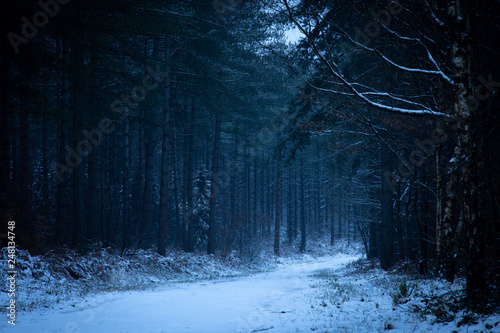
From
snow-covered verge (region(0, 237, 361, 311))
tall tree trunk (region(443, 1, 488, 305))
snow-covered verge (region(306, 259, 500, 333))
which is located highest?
tall tree trunk (region(443, 1, 488, 305))

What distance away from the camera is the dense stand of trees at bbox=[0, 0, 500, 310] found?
537cm

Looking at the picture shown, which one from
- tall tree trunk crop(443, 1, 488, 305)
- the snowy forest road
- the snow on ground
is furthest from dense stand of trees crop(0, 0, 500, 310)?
the snowy forest road

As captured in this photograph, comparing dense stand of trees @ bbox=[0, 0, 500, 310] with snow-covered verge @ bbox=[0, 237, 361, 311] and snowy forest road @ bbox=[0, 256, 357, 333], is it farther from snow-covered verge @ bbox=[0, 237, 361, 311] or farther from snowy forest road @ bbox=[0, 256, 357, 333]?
snowy forest road @ bbox=[0, 256, 357, 333]

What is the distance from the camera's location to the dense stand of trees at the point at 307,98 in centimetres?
537

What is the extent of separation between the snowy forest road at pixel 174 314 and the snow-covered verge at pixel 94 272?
Answer: 1.17m

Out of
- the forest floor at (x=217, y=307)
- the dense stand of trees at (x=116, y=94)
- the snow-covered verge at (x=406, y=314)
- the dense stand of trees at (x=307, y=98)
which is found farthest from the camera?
the dense stand of trees at (x=116, y=94)

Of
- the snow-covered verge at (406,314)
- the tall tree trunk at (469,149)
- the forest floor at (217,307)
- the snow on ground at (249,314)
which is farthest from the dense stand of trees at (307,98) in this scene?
the snow on ground at (249,314)

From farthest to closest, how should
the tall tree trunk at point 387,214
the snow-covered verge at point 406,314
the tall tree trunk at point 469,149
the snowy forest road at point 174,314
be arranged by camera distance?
the tall tree trunk at point 387,214, the snowy forest road at point 174,314, the tall tree trunk at point 469,149, the snow-covered verge at point 406,314

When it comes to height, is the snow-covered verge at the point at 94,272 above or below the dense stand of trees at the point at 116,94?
below

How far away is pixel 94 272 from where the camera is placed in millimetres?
11688

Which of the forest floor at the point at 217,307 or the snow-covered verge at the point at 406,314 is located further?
the forest floor at the point at 217,307

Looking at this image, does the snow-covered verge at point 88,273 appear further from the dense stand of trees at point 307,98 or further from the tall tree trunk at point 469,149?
the tall tree trunk at point 469,149

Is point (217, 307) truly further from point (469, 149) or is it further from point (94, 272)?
point (94, 272)

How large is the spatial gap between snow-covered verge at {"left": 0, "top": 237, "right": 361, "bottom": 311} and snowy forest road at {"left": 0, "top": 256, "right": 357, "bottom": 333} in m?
1.17
